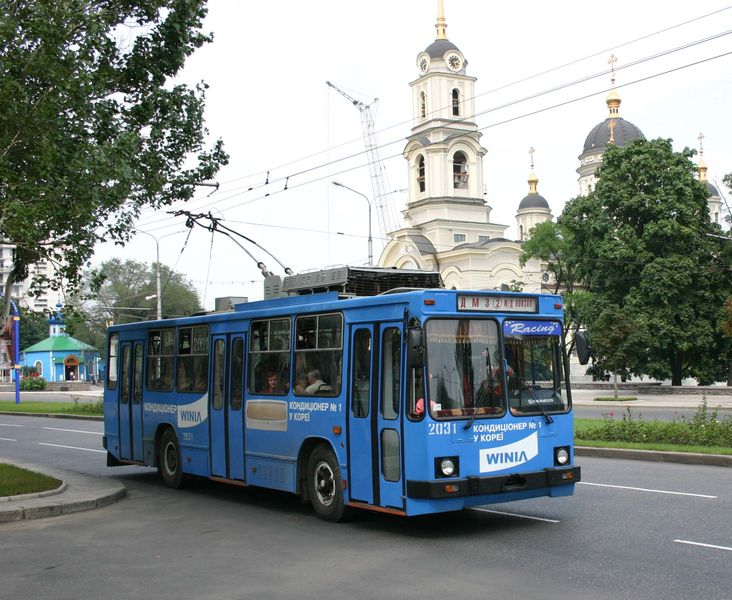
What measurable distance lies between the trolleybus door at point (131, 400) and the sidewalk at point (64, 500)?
1.16m

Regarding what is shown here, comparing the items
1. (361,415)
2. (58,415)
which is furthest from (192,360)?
(58,415)

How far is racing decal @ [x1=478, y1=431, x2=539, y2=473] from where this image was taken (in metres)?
9.62

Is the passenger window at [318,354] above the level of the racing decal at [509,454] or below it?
above

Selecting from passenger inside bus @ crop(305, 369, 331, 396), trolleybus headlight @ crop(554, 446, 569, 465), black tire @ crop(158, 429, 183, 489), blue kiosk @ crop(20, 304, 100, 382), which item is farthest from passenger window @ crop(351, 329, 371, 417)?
blue kiosk @ crop(20, 304, 100, 382)

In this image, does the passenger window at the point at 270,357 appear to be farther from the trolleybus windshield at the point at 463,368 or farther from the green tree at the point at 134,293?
the green tree at the point at 134,293

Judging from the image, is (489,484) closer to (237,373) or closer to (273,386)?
(273,386)

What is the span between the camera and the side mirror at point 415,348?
930cm

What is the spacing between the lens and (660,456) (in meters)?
16.3

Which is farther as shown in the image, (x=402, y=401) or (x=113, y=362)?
(x=113, y=362)

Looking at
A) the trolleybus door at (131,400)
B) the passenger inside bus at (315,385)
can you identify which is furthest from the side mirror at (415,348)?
the trolleybus door at (131,400)

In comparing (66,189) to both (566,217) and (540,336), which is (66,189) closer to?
(540,336)

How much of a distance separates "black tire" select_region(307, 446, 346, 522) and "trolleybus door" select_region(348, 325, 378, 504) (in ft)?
0.97

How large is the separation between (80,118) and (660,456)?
449 inches

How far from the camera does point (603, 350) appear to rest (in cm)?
4322
